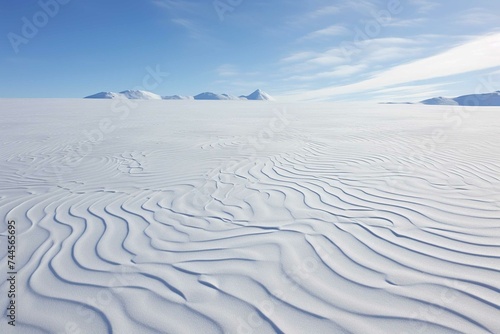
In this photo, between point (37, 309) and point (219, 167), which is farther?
point (219, 167)

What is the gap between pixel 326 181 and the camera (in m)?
4.78

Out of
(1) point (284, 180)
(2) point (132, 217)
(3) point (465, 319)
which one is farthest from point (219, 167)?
(3) point (465, 319)

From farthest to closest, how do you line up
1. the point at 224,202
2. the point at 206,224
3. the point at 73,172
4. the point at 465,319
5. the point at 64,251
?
the point at 73,172
the point at 224,202
the point at 206,224
the point at 64,251
the point at 465,319

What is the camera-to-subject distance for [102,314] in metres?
2.01

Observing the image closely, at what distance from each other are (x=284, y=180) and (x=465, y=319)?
128 inches

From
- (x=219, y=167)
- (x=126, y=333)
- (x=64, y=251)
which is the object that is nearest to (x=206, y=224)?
(x=64, y=251)

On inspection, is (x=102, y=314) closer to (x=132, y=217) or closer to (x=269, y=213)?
(x=132, y=217)

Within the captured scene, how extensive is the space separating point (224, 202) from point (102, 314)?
2.16 metres

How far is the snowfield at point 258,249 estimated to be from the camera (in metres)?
1.95

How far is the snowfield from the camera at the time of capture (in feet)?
6.39

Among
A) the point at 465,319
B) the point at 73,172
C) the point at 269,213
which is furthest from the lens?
the point at 73,172

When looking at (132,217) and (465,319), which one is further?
(132,217)

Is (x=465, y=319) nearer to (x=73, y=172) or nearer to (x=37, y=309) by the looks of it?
(x=37, y=309)

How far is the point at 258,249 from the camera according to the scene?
2.74 meters
